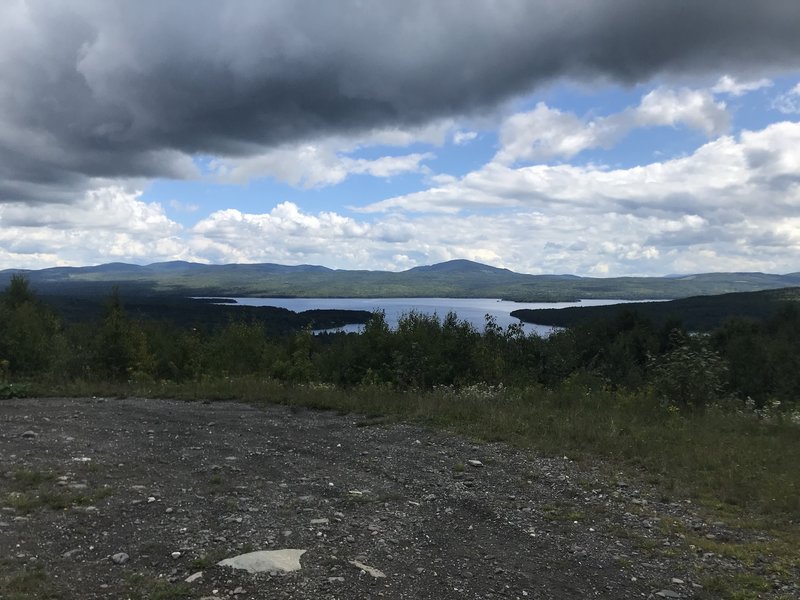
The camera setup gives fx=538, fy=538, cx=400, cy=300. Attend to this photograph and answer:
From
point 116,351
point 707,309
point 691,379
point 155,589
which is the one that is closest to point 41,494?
point 155,589

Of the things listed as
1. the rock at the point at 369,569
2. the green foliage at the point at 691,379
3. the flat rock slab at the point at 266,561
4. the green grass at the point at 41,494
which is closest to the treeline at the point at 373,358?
the green foliage at the point at 691,379

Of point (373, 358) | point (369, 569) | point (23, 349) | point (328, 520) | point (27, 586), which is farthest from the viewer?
point (23, 349)

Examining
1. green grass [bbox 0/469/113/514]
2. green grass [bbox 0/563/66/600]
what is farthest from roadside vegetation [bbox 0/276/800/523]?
green grass [bbox 0/563/66/600]

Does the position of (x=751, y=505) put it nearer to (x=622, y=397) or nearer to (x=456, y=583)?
(x=456, y=583)

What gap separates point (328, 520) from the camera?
6.41m

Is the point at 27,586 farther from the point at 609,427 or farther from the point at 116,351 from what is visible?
the point at 116,351

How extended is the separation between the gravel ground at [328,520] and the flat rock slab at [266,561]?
0.29 ft

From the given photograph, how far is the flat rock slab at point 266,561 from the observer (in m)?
5.12

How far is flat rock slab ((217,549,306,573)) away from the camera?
512 centimetres

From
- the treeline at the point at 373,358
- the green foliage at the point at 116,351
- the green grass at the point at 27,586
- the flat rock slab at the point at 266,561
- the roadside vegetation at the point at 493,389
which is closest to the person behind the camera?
the green grass at the point at 27,586

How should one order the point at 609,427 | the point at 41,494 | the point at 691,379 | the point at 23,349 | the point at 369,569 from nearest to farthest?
the point at 369,569 → the point at 41,494 → the point at 609,427 → the point at 691,379 → the point at 23,349

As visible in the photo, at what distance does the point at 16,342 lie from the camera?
910 inches

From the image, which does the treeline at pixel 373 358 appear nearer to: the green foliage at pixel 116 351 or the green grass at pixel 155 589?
the green foliage at pixel 116 351

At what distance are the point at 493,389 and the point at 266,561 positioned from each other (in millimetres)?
11363
